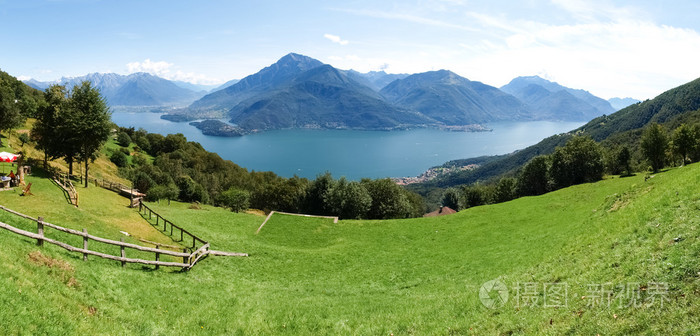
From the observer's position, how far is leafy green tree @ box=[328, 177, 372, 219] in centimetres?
5356

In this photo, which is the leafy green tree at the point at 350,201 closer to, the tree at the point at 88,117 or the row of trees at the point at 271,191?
the row of trees at the point at 271,191

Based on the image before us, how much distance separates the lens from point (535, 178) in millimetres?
77250

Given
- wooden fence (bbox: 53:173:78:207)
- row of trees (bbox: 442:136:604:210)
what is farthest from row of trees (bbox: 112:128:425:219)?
row of trees (bbox: 442:136:604:210)

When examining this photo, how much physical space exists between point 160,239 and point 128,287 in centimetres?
1302

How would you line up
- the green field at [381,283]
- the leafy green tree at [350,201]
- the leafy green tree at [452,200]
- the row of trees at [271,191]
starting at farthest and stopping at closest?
the leafy green tree at [452,200] < the row of trees at [271,191] < the leafy green tree at [350,201] < the green field at [381,283]

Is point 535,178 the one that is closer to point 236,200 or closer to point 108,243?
point 236,200

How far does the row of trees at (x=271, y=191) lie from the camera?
2162 inches

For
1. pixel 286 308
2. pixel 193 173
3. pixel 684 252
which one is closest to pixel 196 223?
pixel 286 308

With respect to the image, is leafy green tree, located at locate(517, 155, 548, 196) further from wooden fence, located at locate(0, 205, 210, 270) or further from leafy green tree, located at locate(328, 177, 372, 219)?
wooden fence, located at locate(0, 205, 210, 270)

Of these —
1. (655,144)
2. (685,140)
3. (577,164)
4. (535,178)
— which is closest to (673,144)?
(685,140)

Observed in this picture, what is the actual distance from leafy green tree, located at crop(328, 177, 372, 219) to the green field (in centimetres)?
2405

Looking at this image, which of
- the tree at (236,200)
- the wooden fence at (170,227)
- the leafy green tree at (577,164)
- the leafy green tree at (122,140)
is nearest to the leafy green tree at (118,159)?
the leafy green tree at (122,140)

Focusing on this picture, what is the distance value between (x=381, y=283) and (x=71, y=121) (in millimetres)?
41765

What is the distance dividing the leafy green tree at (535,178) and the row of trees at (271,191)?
90.8ft
